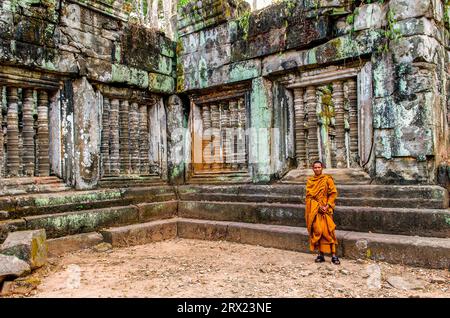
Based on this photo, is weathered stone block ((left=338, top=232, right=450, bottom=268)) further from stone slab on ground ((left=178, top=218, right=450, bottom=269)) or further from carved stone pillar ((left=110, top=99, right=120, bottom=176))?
carved stone pillar ((left=110, top=99, right=120, bottom=176))

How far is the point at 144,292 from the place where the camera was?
3549 mm

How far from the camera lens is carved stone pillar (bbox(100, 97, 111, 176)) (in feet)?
20.2

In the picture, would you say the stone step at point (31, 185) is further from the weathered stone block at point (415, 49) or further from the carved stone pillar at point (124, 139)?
the weathered stone block at point (415, 49)

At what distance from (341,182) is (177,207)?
9.85 feet

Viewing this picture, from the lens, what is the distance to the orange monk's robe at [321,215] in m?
4.41

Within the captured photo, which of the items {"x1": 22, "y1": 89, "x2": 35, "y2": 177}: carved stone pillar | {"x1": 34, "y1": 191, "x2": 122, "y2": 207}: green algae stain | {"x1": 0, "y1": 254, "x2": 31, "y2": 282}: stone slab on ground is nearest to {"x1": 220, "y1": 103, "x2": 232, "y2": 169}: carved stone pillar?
{"x1": 34, "y1": 191, "x2": 122, "y2": 207}: green algae stain

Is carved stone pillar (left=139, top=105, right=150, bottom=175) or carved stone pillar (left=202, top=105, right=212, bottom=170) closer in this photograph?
carved stone pillar (left=139, top=105, right=150, bottom=175)

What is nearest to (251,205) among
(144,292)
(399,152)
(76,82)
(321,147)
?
(321,147)

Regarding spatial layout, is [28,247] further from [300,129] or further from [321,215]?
[300,129]

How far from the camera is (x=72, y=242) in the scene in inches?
205

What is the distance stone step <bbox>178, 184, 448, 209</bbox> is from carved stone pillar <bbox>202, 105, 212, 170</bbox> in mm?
491

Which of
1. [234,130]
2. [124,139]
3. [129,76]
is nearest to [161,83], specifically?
[129,76]

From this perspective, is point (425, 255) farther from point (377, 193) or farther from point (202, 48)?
point (202, 48)

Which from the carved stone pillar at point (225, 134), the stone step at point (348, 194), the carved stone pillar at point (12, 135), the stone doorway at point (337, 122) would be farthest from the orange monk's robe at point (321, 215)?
the carved stone pillar at point (12, 135)
